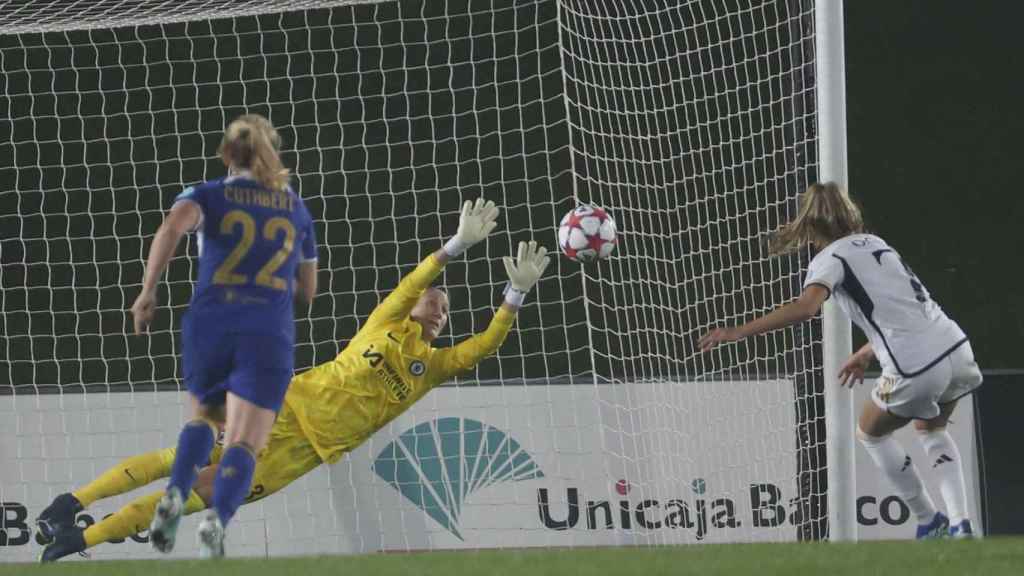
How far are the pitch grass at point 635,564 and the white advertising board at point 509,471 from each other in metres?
3.19

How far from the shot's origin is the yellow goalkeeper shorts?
663 cm

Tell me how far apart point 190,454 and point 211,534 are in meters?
0.26

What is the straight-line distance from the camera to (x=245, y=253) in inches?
179

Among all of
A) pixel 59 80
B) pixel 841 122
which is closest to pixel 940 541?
pixel 841 122

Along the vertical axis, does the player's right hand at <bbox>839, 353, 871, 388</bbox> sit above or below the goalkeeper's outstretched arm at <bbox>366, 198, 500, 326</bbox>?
below

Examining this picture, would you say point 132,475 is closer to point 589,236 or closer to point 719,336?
point 589,236

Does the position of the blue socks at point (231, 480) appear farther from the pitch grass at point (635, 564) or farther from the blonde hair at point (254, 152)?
the blonde hair at point (254, 152)

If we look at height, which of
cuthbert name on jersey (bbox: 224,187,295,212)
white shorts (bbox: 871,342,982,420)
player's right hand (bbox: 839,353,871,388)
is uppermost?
cuthbert name on jersey (bbox: 224,187,295,212)

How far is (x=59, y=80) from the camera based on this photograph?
438 inches

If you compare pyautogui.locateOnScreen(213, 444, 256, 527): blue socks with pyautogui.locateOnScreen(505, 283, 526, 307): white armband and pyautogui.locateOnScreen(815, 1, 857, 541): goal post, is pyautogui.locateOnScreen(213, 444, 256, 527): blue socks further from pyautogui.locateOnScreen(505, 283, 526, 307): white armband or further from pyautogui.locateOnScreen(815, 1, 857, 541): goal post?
pyautogui.locateOnScreen(815, 1, 857, 541): goal post

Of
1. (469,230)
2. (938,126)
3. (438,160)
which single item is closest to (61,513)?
(469,230)

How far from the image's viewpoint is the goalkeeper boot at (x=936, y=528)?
6.03m

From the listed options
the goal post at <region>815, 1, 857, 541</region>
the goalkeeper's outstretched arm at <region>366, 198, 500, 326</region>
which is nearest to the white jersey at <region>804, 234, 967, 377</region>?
the goal post at <region>815, 1, 857, 541</region>

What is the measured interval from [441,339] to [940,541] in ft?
20.2
